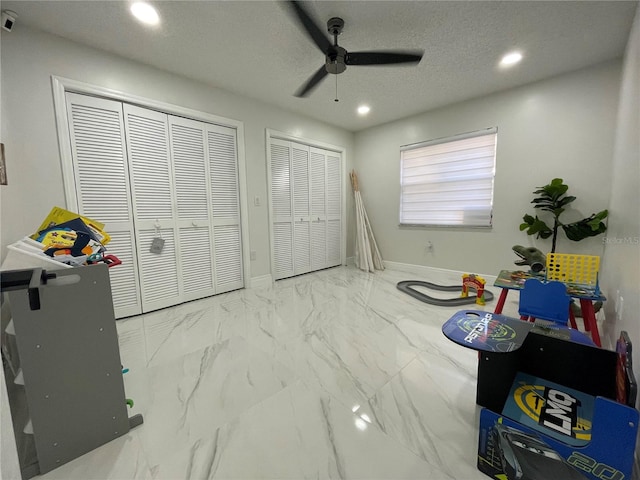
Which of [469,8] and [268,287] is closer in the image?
[469,8]

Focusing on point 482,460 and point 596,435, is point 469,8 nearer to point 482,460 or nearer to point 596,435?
point 596,435

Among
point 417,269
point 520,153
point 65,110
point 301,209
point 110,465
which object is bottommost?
point 110,465

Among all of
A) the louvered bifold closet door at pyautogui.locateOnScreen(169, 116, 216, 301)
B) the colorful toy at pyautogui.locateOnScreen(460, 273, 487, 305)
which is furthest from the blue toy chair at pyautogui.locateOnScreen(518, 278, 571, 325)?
the louvered bifold closet door at pyautogui.locateOnScreen(169, 116, 216, 301)

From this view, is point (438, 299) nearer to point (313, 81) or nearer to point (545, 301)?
point (545, 301)

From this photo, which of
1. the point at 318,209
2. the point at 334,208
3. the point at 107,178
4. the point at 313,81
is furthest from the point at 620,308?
the point at 107,178

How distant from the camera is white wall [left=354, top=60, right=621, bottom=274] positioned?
107 inches

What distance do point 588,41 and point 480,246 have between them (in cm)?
230

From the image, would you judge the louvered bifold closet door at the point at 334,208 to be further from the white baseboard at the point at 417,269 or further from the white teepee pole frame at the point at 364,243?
the white baseboard at the point at 417,269

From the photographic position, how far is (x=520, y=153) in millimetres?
3189

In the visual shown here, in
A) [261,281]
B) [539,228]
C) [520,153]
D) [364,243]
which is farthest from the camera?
[364,243]

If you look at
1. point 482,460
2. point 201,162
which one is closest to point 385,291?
point 482,460

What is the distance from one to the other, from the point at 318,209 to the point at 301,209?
1.26 feet

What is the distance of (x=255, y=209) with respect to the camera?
350 centimetres

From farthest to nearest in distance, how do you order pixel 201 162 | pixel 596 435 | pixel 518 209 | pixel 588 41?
pixel 518 209 < pixel 201 162 < pixel 588 41 < pixel 596 435
